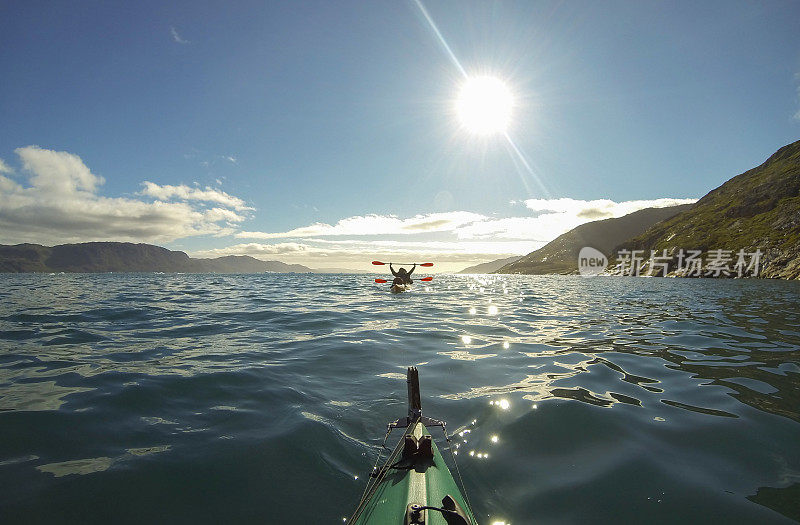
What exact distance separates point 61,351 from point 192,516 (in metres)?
12.1

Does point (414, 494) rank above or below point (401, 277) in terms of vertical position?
below

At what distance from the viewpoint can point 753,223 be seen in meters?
125

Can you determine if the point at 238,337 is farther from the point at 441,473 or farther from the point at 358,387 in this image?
the point at 441,473

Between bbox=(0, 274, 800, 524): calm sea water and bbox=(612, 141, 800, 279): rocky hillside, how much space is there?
100908 mm

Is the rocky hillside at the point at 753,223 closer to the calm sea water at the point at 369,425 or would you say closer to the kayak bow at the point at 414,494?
the calm sea water at the point at 369,425

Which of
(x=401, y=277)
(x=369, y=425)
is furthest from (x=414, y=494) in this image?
(x=401, y=277)

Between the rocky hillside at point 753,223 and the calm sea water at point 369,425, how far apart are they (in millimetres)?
100908

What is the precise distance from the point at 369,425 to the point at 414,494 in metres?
3.74

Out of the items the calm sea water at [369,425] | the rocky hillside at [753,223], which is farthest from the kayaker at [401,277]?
the rocky hillside at [753,223]

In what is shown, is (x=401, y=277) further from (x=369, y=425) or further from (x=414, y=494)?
(x=414, y=494)

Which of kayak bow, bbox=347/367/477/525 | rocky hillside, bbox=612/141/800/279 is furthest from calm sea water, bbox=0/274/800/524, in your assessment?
rocky hillside, bbox=612/141/800/279

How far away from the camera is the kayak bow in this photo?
10.7 feet

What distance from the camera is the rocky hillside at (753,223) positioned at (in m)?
88.9

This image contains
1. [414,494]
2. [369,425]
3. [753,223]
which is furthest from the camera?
[753,223]
